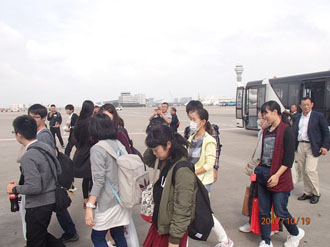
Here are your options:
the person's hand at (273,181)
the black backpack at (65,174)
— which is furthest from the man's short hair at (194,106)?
the black backpack at (65,174)

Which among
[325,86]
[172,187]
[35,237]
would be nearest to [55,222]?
[35,237]

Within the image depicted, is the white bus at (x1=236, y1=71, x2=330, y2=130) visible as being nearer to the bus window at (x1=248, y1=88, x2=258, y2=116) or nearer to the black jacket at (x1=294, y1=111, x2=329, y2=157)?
the bus window at (x1=248, y1=88, x2=258, y2=116)

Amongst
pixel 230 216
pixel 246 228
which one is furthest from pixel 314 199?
pixel 246 228

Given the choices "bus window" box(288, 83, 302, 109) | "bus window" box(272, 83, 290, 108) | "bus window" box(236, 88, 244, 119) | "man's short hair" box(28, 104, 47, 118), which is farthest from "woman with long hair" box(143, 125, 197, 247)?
"bus window" box(236, 88, 244, 119)

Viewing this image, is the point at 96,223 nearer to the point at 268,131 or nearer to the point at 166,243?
the point at 166,243

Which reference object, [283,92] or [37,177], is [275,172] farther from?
[283,92]

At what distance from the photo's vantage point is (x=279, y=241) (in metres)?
3.32

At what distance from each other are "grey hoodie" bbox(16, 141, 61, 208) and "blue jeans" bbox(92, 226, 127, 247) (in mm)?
503

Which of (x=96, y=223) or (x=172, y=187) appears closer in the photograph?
(x=172, y=187)

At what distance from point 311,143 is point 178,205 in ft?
11.0

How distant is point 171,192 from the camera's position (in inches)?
81.8

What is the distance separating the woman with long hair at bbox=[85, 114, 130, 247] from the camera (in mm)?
2363

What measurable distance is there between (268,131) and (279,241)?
137 centimetres

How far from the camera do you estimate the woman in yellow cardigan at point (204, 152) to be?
9.55 feet
